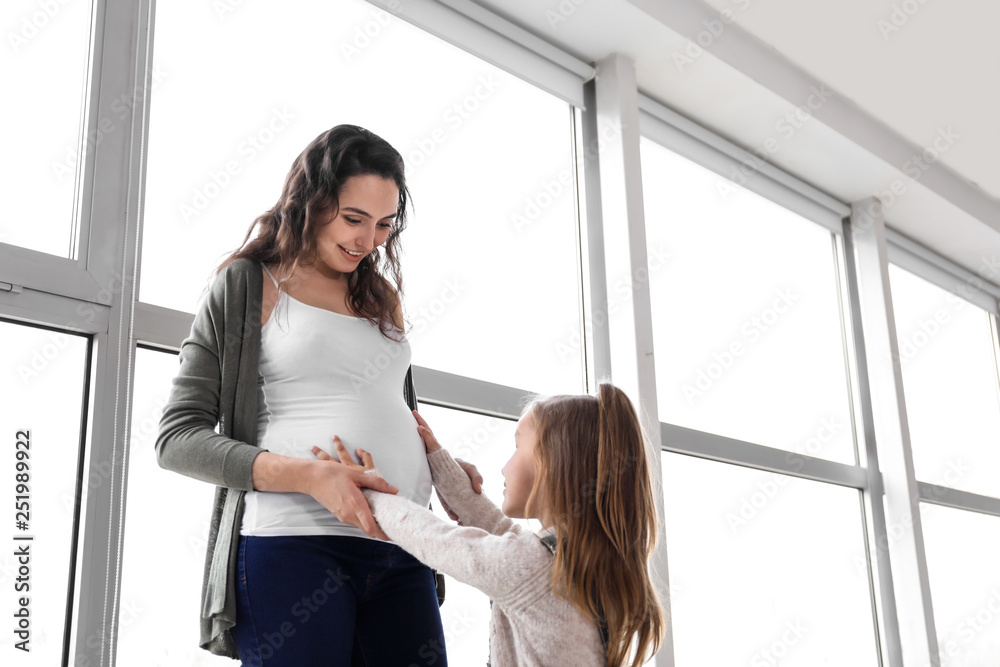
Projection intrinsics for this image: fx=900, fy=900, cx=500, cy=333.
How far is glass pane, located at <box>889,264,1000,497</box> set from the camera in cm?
361

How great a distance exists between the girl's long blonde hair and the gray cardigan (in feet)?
1.33

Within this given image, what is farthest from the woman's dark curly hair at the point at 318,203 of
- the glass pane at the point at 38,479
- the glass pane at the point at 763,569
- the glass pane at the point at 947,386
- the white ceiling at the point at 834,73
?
the glass pane at the point at 947,386

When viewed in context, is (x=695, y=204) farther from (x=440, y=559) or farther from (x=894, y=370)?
(x=440, y=559)

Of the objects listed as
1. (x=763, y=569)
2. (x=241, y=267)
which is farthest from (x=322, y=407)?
(x=763, y=569)

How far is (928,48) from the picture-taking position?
2.73m

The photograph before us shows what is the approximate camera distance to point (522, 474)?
1.33 metres

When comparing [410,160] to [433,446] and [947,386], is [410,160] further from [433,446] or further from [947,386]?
[947,386]

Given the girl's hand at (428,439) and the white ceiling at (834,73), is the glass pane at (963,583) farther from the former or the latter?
the girl's hand at (428,439)

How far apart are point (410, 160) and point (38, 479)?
110 cm

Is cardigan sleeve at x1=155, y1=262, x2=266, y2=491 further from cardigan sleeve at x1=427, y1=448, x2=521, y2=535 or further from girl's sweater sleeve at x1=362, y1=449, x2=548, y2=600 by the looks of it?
cardigan sleeve at x1=427, y1=448, x2=521, y2=535

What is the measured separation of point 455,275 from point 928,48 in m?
1.68

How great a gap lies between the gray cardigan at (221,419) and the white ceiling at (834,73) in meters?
1.44

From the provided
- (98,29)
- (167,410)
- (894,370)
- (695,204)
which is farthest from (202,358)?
(894,370)

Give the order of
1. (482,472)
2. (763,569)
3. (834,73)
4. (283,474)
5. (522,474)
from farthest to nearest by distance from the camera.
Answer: (834,73)
(763,569)
(482,472)
(522,474)
(283,474)
